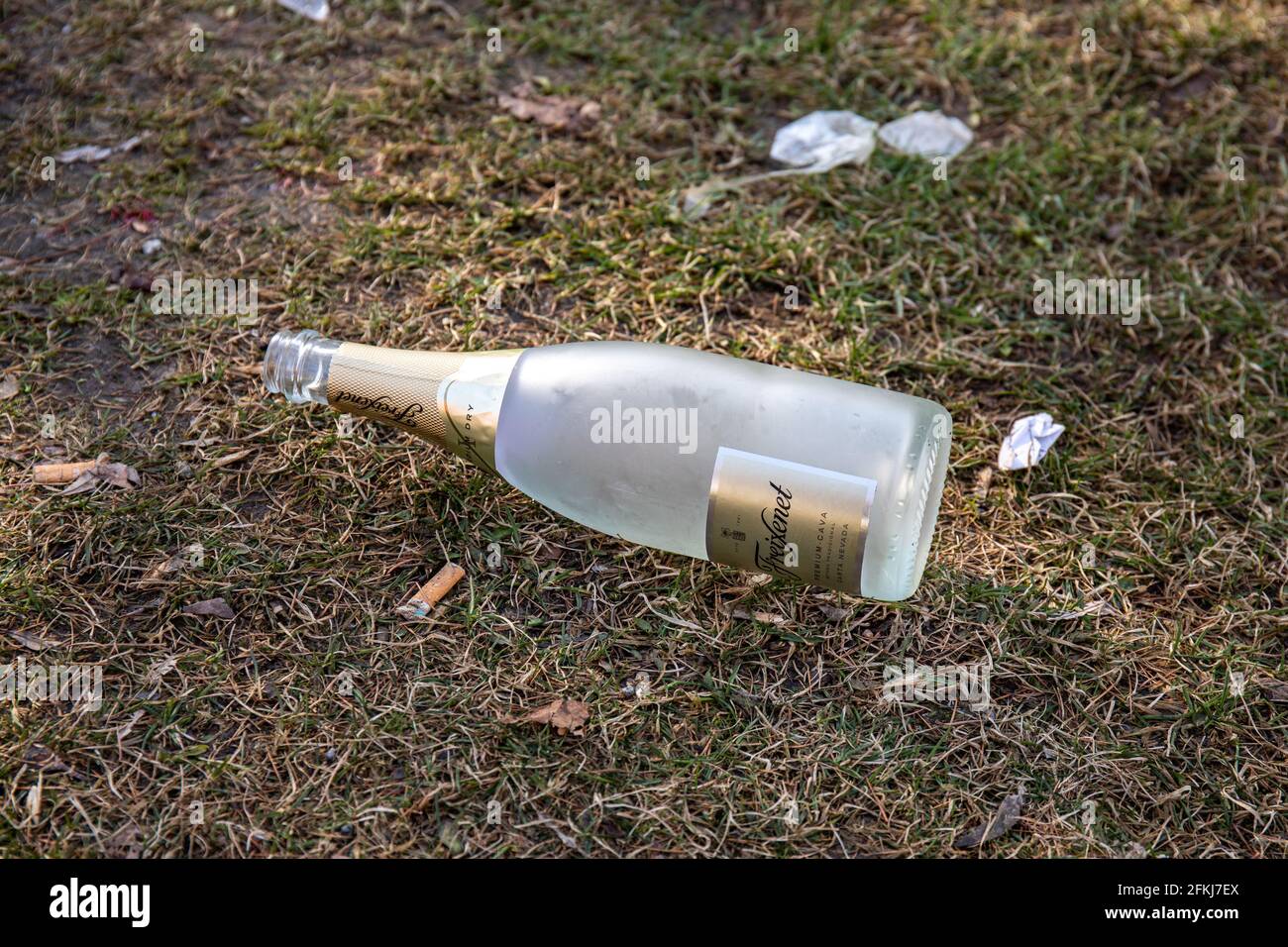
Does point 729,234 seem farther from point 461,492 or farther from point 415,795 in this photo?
point 415,795

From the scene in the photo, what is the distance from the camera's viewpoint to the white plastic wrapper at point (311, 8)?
330 cm

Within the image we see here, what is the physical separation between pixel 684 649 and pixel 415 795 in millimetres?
574

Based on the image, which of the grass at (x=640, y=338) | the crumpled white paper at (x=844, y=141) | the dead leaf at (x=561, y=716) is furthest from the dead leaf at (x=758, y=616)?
the crumpled white paper at (x=844, y=141)

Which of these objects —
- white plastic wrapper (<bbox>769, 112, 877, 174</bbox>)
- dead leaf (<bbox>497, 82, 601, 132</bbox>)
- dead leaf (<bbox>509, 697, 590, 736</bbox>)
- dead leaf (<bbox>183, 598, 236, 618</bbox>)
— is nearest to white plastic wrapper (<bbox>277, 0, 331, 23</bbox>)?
dead leaf (<bbox>497, 82, 601, 132</bbox>)

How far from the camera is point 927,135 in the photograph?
3.12 m

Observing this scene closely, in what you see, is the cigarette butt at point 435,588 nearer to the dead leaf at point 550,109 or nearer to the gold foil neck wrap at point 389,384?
the gold foil neck wrap at point 389,384

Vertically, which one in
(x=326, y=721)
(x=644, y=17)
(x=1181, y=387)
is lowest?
(x=326, y=721)

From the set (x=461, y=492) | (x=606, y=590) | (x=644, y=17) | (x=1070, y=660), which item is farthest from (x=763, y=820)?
(x=644, y=17)

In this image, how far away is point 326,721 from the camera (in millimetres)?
2018

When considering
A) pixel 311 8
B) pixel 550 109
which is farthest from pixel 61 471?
pixel 311 8

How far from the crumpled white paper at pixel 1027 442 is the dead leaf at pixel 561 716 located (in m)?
1.11

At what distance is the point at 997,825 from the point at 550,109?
2.22 metres
